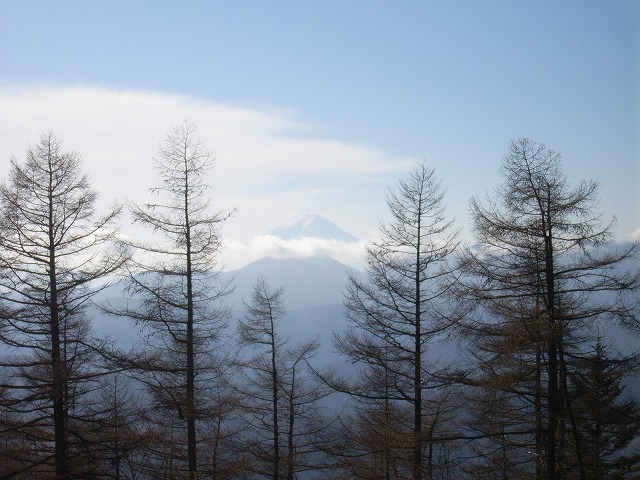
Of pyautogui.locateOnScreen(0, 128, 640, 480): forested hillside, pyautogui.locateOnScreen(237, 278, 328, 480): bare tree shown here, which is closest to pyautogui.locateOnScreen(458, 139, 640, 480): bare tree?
pyautogui.locateOnScreen(0, 128, 640, 480): forested hillside

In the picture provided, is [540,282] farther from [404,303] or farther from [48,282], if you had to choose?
[48,282]

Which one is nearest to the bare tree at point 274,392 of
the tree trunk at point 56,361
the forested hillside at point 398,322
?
the forested hillside at point 398,322

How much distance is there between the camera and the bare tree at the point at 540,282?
994 centimetres

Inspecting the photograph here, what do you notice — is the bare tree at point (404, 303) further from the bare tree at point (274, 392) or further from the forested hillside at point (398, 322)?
the bare tree at point (274, 392)

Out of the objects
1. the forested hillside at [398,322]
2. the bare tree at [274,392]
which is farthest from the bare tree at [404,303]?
the bare tree at [274,392]

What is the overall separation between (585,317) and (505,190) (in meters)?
3.02

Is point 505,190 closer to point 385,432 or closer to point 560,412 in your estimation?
point 560,412

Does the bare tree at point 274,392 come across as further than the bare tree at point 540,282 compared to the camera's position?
Yes

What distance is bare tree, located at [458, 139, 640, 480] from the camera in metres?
9.94

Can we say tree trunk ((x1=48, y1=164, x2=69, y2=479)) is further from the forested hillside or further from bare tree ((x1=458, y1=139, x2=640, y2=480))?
bare tree ((x1=458, y1=139, x2=640, y2=480))

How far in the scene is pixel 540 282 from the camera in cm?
1053

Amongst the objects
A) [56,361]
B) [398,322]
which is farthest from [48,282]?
[398,322]

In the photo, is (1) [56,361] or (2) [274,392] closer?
(1) [56,361]

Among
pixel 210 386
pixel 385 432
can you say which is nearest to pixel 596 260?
pixel 385 432
